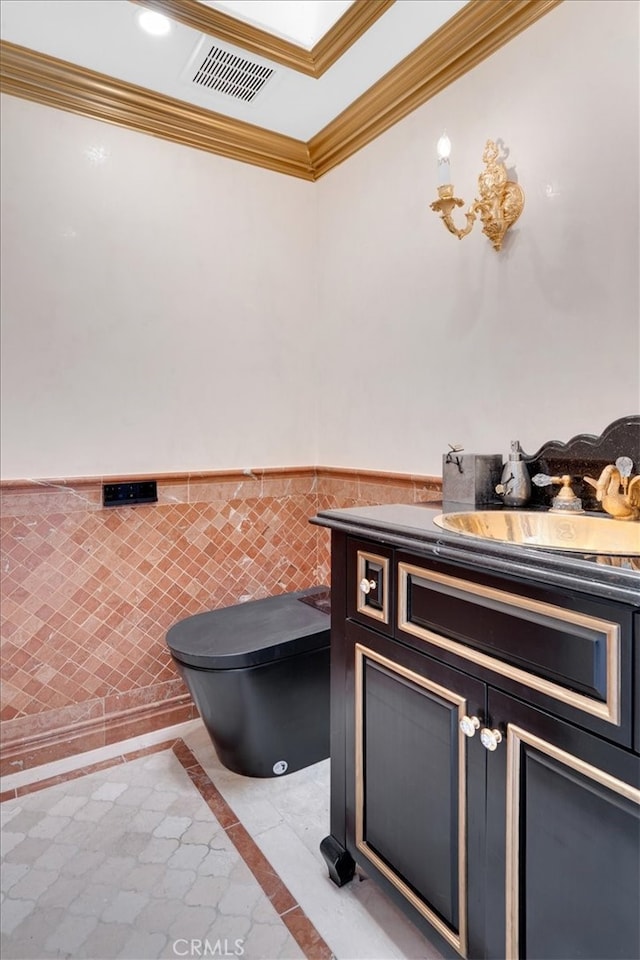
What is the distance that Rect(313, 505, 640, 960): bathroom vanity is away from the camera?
708 millimetres

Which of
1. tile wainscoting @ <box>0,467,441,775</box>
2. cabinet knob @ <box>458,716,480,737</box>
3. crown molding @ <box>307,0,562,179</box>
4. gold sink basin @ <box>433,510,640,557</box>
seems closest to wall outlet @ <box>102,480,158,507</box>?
tile wainscoting @ <box>0,467,441,775</box>

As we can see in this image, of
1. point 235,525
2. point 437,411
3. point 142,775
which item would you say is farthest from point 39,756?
point 437,411

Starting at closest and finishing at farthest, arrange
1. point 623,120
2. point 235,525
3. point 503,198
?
point 623,120, point 503,198, point 235,525

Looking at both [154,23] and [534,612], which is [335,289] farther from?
[534,612]

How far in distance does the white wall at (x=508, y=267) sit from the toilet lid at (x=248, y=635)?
2.15 feet

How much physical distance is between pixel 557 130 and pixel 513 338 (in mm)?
525

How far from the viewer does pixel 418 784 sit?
103 centimetres

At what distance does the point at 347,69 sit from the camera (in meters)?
1.78

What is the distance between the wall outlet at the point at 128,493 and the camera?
1884 mm

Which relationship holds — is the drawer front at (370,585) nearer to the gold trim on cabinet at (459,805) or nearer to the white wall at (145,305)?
the gold trim on cabinet at (459,805)

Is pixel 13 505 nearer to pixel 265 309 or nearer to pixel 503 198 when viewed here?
pixel 265 309

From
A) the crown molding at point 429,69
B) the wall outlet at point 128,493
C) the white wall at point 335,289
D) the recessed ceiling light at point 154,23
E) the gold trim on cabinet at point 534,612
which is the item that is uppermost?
the recessed ceiling light at point 154,23

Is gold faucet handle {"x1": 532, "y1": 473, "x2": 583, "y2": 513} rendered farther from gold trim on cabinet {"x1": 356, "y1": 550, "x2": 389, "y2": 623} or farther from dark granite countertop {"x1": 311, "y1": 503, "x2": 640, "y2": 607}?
gold trim on cabinet {"x1": 356, "y1": 550, "x2": 389, "y2": 623}

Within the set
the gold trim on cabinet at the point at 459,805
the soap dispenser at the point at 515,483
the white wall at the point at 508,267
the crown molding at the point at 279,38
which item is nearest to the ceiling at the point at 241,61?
the crown molding at the point at 279,38
